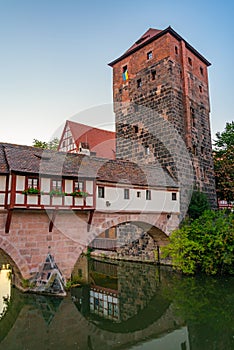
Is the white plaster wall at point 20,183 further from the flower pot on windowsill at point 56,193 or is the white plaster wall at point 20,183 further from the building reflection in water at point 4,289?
the building reflection in water at point 4,289

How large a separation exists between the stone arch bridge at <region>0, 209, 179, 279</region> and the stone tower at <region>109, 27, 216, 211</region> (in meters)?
6.30

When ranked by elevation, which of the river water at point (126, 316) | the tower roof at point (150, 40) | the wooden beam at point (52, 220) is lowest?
the river water at point (126, 316)

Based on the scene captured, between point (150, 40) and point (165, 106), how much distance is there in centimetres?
482

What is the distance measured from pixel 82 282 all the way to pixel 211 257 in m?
6.11

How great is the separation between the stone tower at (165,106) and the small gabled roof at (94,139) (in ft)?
17.9

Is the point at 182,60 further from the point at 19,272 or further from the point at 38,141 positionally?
the point at 19,272

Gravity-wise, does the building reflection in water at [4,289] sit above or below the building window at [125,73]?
below

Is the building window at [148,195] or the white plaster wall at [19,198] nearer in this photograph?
the white plaster wall at [19,198]

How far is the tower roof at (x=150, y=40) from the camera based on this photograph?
1733 centimetres

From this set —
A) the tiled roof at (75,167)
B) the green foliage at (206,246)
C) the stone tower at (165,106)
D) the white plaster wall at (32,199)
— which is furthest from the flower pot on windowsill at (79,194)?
the stone tower at (165,106)

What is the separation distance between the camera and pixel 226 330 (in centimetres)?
723

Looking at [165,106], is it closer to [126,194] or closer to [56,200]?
[126,194]

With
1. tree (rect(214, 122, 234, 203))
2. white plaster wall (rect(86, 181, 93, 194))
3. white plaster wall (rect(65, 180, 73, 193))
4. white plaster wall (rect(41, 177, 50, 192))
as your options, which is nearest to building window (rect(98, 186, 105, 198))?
white plaster wall (rect(86, 181, 93, 194))

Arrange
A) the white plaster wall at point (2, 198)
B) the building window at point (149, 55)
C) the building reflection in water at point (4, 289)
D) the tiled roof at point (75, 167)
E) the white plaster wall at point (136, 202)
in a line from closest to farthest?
the building reflection in water at point (4, 289) → the white plaster wall at point (2, 198) → the tiled roof at point (75, 167) → the white plaster wall at point (136, 202) → the building window at point (149, 55)
